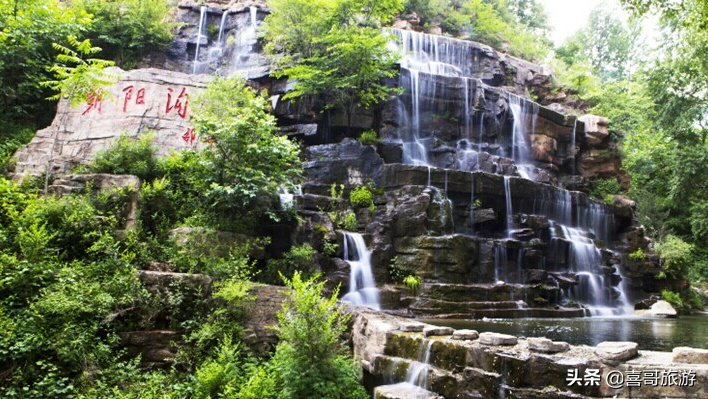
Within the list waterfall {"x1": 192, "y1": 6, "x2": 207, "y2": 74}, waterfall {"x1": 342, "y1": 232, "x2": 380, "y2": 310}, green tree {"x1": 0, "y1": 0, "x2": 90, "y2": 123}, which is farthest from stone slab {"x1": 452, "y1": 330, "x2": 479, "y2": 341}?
waterfall {"x1": 192, "y1": 6, "x2": 207, "y2": 74}

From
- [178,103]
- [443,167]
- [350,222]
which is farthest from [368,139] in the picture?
[178,103]

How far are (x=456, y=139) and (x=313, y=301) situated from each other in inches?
647

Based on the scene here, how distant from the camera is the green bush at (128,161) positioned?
10.4 m

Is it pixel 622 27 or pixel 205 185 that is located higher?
pixel 622 27

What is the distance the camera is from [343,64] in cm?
1712

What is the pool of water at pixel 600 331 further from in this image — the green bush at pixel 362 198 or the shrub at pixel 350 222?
the green bush at pixel 362 198

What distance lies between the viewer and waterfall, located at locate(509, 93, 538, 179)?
21.3m

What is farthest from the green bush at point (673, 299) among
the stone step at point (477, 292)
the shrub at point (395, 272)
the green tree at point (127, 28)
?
the green tree at point (127, 28)

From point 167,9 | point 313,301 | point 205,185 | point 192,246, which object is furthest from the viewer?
point 167,9

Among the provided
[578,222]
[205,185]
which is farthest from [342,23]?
[578,222]

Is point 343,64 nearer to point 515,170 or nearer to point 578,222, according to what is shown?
point 515,170

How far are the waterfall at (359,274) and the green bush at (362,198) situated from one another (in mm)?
1581

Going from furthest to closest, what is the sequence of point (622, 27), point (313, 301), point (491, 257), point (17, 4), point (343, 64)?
point (622, 27) < point (343, 64) < point (491, 257) < point (17, 4) < point (313, 301)

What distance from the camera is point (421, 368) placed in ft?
18.7
